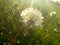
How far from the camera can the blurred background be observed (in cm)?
415

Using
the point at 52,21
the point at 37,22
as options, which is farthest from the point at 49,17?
the point at 37,22

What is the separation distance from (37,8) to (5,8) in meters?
0.68

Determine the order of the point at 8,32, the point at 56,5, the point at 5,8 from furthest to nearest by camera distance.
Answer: the point at 56,5 → the point at 5,8 → the point at 8,32

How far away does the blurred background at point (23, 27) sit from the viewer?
13.6 ft

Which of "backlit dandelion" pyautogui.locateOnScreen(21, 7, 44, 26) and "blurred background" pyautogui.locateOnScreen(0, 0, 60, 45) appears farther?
"backlit dandelion" pyautogui.locateOnScreen(21, 7, 44, 26)

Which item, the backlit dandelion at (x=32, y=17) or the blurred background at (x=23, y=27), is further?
the backlit dandelion at (x=32, y=17)

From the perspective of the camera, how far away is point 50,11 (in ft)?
16.0

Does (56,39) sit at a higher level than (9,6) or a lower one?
lower

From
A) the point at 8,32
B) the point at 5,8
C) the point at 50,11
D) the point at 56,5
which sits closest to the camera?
the point at 8,32

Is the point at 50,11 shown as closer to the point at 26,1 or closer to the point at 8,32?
the point at 26,1

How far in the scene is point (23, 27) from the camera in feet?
14.3

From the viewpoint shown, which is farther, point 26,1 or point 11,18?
point 26,1

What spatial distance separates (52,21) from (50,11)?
0.99 feet

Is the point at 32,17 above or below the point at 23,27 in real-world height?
above
